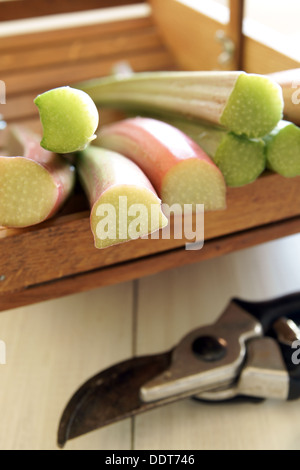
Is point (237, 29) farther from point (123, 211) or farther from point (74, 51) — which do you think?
point (123, 211)

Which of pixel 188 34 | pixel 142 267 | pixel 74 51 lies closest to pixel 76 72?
pixel 74 51

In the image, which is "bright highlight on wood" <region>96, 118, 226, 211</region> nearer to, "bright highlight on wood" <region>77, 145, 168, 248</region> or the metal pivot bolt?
"bright highlight on wood" <region>77, 145, 168, 248</region>

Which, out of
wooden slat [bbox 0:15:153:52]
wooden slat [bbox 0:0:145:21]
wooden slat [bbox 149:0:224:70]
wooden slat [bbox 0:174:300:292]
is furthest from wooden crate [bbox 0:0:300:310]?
wooden slat [bbox 0:0:145:21]

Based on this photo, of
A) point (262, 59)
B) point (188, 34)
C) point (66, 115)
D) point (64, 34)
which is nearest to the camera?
point (66, 115)

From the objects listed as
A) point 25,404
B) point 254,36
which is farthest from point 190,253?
point 254,36

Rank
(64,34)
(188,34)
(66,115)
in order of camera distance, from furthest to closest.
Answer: (64,34) → (188,34) → (66,115)
